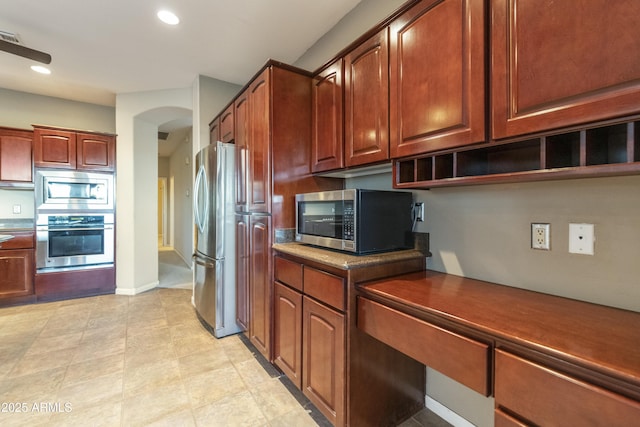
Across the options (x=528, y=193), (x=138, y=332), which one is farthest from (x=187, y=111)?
(x=528, y=193)

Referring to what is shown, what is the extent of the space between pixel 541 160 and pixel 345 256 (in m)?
0.97

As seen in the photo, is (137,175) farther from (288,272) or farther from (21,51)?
(288,272)

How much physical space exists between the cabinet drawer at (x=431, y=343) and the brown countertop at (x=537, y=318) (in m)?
0.06

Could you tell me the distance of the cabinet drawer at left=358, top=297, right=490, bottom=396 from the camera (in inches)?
36.9

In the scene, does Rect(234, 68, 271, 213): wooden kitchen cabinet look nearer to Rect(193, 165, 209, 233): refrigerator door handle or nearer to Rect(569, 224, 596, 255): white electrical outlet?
Rect(193, 165, 209, 233): refrigerator door handle

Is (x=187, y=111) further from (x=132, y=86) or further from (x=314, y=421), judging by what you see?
(x=314, y=421)

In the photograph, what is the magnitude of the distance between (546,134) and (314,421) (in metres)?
1.84

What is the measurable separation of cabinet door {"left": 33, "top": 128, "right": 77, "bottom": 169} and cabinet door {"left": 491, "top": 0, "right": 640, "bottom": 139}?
473 centimetres

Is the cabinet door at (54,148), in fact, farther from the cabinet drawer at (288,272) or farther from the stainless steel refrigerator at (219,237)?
the cabinet drawer at (288,272)

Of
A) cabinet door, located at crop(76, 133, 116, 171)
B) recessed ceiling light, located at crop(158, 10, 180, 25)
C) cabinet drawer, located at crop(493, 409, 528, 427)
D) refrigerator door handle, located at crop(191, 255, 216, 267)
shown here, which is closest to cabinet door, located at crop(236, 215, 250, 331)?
refrigerator door handle, located at crop(191, 255, 216, 267)

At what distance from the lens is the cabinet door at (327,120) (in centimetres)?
189

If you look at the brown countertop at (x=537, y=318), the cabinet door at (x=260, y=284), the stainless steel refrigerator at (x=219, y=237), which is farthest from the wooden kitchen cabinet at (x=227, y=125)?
the brown countertop at (x=537, y=318)

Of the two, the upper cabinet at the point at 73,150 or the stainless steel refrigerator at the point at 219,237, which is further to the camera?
the upper cabinet at the point at 73,150

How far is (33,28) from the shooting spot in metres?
2.48
